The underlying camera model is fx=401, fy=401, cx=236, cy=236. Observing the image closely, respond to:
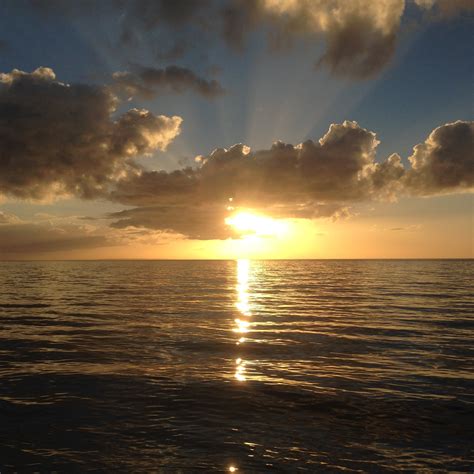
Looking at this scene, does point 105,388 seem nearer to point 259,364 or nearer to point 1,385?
point 1,385

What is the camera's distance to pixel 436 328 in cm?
2684

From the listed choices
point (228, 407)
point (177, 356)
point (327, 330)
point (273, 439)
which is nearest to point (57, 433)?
point (228, 407)

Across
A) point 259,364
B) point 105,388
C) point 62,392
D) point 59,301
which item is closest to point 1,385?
point 62,392

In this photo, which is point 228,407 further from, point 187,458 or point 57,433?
point 57,433

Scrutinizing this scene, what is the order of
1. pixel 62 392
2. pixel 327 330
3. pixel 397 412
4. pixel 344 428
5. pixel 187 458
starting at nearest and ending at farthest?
pixel 187 458 → pixel 344 428 → pixel 397 412 → pixel 62 392 → pixel 327 330

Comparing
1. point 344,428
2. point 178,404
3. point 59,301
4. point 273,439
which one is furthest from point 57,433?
point 59,301

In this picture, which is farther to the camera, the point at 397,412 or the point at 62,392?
the point at 62,392

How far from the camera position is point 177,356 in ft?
61.8

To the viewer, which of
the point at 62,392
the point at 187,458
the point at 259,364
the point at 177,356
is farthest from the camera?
the point at 177,356

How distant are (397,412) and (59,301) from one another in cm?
3864

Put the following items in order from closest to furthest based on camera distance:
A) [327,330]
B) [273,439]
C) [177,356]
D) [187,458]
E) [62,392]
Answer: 1. [187,458]
2. [273,439]
3. [62,392]
4. [177,356]
5. [327,330]

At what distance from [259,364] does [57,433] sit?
9207 millimetres

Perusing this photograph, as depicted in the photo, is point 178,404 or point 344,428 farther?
point 178,404

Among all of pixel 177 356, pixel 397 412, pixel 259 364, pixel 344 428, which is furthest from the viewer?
pixel 177 356
